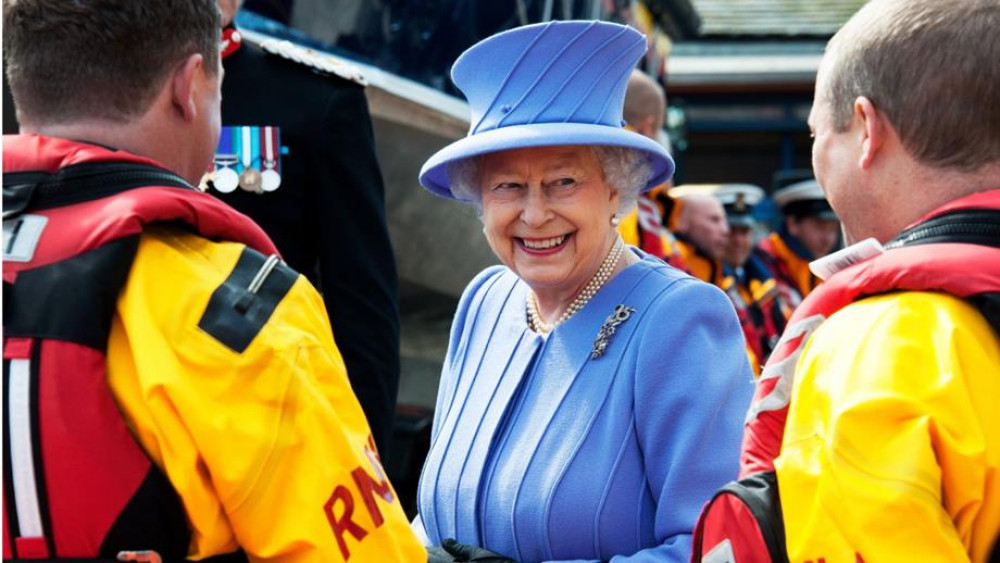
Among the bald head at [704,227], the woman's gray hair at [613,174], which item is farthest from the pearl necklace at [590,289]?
the bald head at [704,227]

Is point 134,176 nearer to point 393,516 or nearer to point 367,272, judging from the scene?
point 393,516

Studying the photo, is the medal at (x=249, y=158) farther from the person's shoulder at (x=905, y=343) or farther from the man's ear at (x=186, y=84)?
the person's shoulder at (x=905, y=343)

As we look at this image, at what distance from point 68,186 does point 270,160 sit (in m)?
1.61

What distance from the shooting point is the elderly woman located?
2.84m

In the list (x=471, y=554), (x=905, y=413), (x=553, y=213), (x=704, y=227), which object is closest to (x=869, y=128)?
(x=905, y=413)

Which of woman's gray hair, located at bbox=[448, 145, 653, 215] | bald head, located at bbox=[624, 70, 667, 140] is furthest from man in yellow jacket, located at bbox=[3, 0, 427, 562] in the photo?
bald head, located at bbox=[624, 70, 667, 140]

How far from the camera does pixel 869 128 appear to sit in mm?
2178

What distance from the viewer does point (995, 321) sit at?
2006 mm

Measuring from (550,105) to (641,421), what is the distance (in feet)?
2.25

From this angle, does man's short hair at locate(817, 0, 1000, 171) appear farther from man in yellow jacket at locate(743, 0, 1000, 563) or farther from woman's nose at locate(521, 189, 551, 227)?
woman's nose at locate(521, 189, 551, 227)

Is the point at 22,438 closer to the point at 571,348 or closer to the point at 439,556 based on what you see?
the point at 439,556

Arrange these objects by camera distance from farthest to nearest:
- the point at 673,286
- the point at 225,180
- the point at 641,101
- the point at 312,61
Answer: the point at 641,101, the point at 312,61, the point at 225,180, the point at 673,286

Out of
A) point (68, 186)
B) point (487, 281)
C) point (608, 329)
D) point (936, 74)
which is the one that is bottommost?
point (487, 281)

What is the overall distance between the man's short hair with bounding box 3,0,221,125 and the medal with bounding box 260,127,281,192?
4.86 feet
